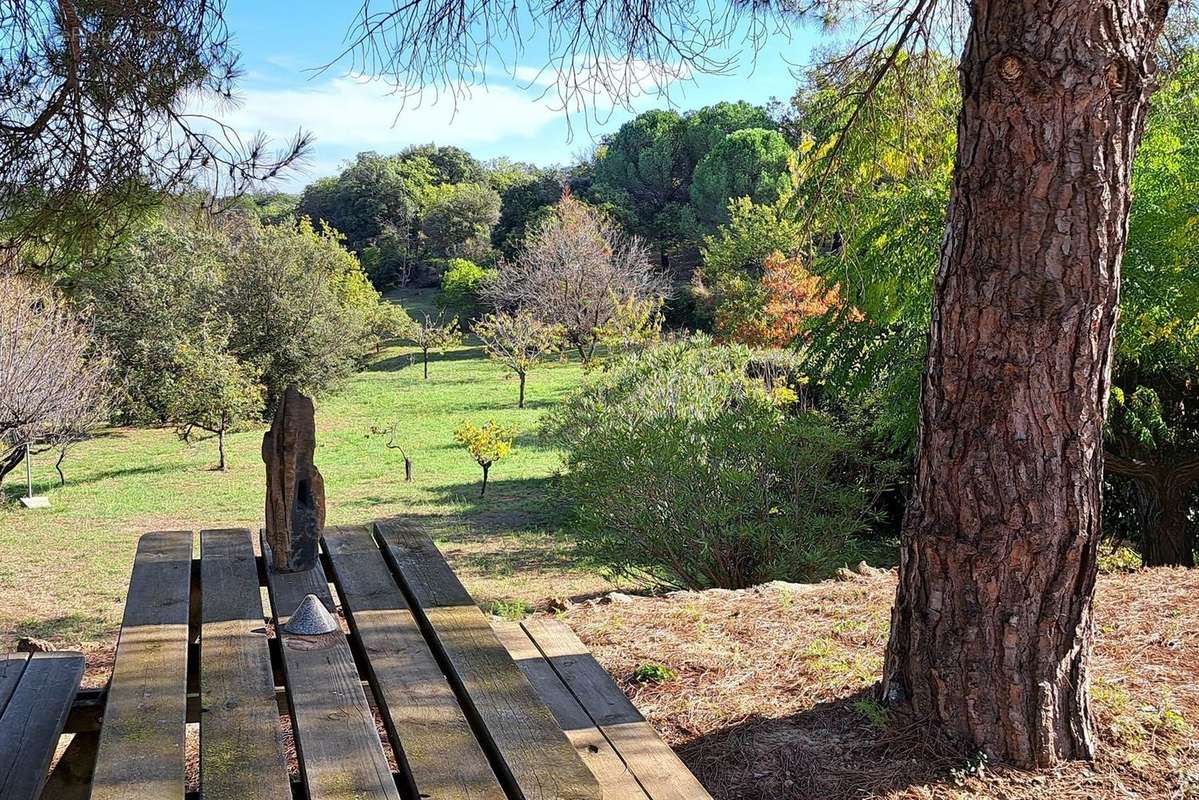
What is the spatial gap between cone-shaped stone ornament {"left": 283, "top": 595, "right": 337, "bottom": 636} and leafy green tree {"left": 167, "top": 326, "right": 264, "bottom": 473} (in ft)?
49.7

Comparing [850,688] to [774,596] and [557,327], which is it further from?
[557,327]

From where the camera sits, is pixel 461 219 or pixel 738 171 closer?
pixel 738 171

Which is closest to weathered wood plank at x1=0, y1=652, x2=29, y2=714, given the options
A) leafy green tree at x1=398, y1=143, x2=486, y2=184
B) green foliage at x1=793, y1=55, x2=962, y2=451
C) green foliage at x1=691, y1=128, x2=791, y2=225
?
green foliage at x1=793, y1=55, x2=962, y2=451

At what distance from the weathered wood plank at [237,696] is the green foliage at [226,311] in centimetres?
1565

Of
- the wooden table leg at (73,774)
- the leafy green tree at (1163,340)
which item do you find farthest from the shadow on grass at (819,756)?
the leafy green tree at (1163,340)

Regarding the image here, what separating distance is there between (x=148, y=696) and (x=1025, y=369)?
1.89 metres

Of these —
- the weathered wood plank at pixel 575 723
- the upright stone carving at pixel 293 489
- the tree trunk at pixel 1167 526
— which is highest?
the upright stone carving at pixel 293 489

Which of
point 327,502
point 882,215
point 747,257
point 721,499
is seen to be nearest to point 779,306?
point 747,257

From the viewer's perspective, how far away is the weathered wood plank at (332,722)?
1.35 metres

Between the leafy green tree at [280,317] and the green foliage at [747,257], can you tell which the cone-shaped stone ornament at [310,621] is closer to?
the leafy green tree at [280,317]

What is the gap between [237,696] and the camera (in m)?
1.68

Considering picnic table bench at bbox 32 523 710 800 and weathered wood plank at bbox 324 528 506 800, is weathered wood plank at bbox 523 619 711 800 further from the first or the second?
weathered wood plank at bbox 324 528 506 800

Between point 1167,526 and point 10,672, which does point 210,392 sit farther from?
point 10,672

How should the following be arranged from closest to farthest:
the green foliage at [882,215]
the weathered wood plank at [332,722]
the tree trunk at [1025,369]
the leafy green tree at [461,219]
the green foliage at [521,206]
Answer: the weathered wood plank at [332,722], the tree trunk at [1025,369], the green foliage at [882,215], the green foliage at [521,206], the leafy green tree at [461,219]
